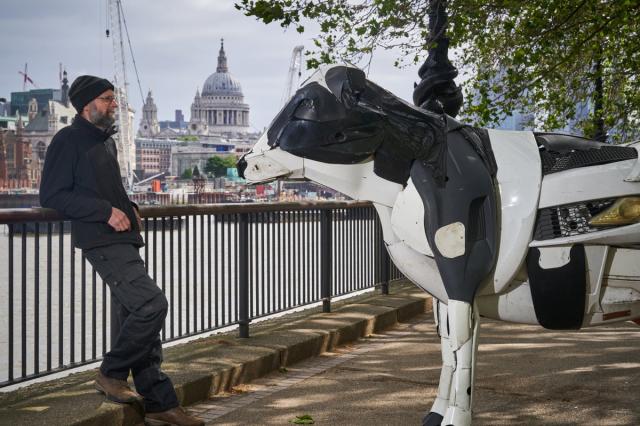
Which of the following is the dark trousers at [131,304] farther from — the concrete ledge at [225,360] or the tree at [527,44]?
the tree at [527,44]

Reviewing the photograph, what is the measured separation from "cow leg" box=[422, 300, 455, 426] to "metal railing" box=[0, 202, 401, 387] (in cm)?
254

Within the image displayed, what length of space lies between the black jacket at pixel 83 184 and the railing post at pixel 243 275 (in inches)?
108

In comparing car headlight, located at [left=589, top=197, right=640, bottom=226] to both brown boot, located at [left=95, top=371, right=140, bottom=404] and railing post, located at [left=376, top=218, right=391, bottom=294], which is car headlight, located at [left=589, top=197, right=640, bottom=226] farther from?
railing post, located at [left=376, top=218, right=391, bottom=294]

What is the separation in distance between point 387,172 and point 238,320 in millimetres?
4173

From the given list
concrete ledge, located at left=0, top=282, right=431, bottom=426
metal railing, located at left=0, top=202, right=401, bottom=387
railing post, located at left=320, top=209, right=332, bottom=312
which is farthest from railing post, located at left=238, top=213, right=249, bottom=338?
railing post, located at left=320, top=209, right=332, bottom=312

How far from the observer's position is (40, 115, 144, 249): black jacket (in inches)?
180

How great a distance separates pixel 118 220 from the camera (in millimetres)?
4590

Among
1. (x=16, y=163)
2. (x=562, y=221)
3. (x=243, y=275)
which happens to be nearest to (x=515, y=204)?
(x=562, y=221)

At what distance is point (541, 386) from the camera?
6.07 metres

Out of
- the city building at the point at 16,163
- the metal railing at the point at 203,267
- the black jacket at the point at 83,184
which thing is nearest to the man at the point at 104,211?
the black jacket at the point at 83,184

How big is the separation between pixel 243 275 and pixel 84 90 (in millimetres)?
3073

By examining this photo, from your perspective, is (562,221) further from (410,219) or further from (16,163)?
(16,163)

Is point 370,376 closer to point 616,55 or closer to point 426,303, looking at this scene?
point 426,303

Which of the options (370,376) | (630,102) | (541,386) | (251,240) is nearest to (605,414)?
(541,386)
